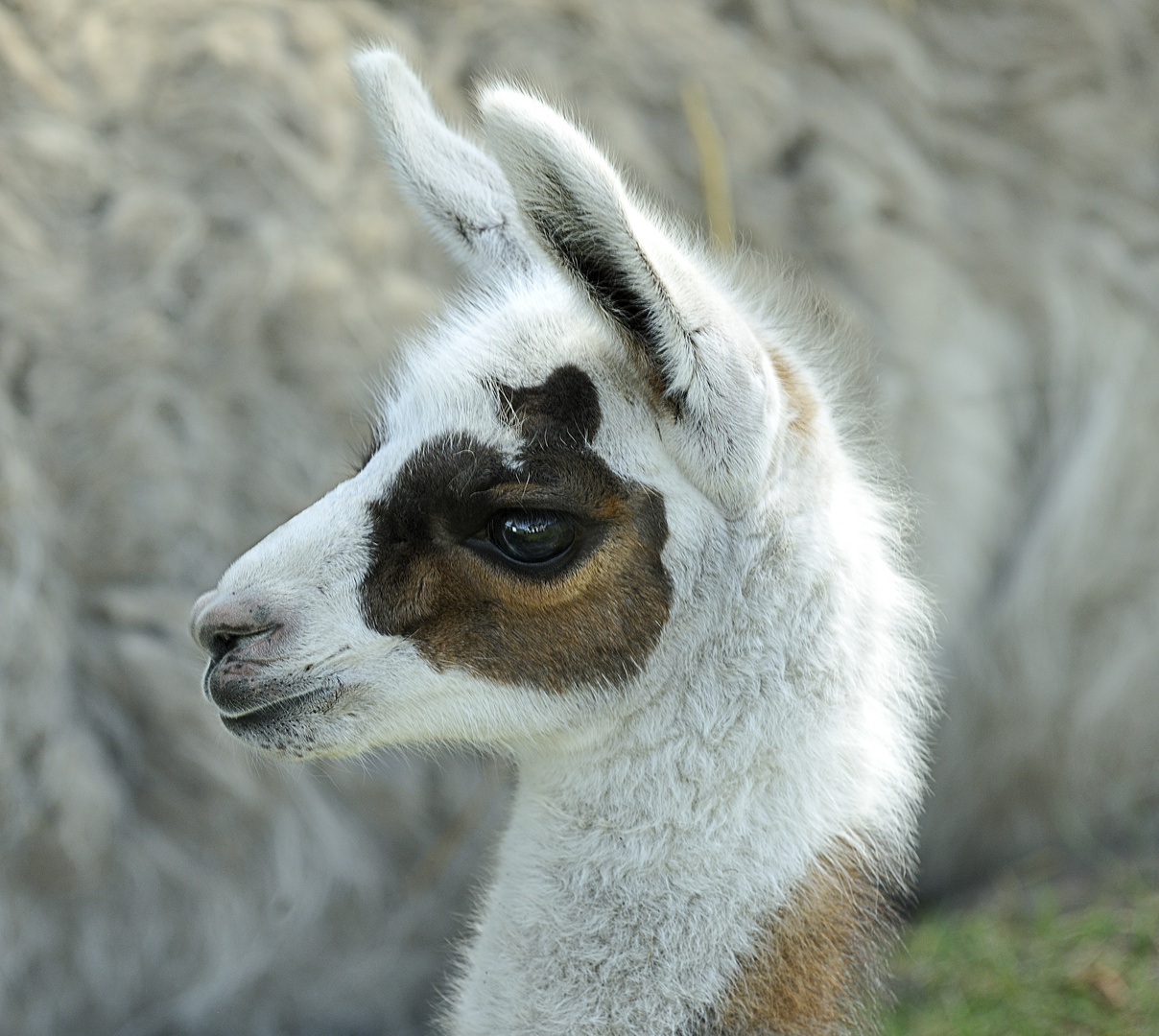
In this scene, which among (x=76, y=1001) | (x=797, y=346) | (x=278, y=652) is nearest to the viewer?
(x=278, y=652)

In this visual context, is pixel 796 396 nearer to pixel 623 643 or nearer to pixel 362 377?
pixel 623 643

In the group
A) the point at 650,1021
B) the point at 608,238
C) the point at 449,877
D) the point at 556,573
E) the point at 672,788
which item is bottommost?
the point at 449,877

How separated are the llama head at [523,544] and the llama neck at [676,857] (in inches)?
3.6

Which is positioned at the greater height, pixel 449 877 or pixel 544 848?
pixel 544 848

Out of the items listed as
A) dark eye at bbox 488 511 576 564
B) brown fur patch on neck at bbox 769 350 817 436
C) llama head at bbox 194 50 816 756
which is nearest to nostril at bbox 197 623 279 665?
llama head at bbox 194 50 816 756

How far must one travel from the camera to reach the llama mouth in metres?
1.43

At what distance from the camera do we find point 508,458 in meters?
1.44

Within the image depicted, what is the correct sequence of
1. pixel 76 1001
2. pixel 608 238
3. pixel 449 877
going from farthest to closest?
pixel 449 877, pixel 76 1001, pixel 608 238

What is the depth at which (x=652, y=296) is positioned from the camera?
1333 millimetres

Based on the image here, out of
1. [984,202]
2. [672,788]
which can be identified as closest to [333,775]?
[672,788]

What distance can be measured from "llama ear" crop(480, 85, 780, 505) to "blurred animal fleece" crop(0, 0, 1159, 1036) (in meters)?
1.16

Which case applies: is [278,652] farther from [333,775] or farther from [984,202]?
[984,202]

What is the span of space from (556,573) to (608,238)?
14.9 inches

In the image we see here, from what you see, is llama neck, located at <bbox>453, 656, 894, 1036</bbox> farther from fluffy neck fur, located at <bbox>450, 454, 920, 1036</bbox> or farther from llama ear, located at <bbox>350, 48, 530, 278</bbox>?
llama ear, located at <bbox>350, 48, 530, 278</bbox>
